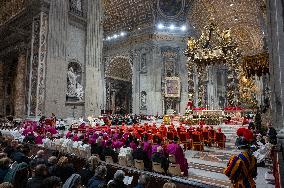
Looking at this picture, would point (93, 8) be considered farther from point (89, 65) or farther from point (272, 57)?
point (272, 57)

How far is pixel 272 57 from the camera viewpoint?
5.86m

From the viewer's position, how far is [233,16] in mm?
28547

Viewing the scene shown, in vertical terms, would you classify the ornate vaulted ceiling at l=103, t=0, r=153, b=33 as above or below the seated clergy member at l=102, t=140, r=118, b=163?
above

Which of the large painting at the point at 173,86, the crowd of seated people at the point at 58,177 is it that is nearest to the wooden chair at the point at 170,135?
the crowd of seated people at the point at 58,177

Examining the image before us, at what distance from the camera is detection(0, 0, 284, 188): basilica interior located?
7.02 metres

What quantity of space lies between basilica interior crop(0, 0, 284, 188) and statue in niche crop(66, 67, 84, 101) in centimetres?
8

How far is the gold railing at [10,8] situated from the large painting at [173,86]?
1624 centimetres

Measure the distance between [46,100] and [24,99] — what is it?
5.41 m

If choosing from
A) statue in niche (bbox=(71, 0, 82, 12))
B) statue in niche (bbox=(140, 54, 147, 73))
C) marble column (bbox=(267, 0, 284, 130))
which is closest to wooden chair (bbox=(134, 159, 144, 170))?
marble column (bbox=(267, 0, 284, 130))

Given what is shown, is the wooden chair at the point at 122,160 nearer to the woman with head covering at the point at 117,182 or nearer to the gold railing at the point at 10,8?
the woman with head covering at the point at 117,182

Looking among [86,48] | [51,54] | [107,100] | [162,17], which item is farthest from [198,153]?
[107,100]

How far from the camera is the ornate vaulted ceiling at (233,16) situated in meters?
26.0

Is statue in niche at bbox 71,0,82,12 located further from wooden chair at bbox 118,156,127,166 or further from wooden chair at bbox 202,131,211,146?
wooden chair at bbox 118,156,127,166

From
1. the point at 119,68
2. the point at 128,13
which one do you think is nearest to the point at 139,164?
the point at 128,13
